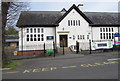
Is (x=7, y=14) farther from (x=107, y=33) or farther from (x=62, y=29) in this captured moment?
(x=107, y=33)

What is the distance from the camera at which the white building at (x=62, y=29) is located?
2803cm

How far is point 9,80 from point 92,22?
2497 cm

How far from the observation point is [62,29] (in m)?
28.4

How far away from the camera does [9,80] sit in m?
7.32

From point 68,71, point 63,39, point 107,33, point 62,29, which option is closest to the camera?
point 68,71

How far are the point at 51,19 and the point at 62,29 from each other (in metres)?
3.44

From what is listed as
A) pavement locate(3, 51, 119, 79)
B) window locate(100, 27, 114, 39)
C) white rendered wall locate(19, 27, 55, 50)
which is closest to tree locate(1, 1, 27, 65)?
pavement locate(3, 51, 119, 79)

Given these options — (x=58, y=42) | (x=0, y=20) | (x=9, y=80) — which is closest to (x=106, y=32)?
(x=58, y=42)

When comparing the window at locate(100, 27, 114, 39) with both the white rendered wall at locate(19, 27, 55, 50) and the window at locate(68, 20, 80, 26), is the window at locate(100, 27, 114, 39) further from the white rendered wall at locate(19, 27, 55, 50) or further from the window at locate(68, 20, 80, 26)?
the white rendered wall at locate(19, 27, 55, 50)

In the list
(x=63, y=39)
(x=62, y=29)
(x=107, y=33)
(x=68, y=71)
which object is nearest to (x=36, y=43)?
(x=63, y=39)

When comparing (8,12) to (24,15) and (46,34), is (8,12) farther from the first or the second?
(24,15)

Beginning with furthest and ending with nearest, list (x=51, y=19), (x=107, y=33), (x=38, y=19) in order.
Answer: (x=107, y=33)
(x=51, y=19)
(x=38, y=19)

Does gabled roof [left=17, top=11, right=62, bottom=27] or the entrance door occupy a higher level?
gabled roof [left=17, top=11, right=62, bottom=27]

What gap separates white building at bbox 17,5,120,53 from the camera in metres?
28.0
